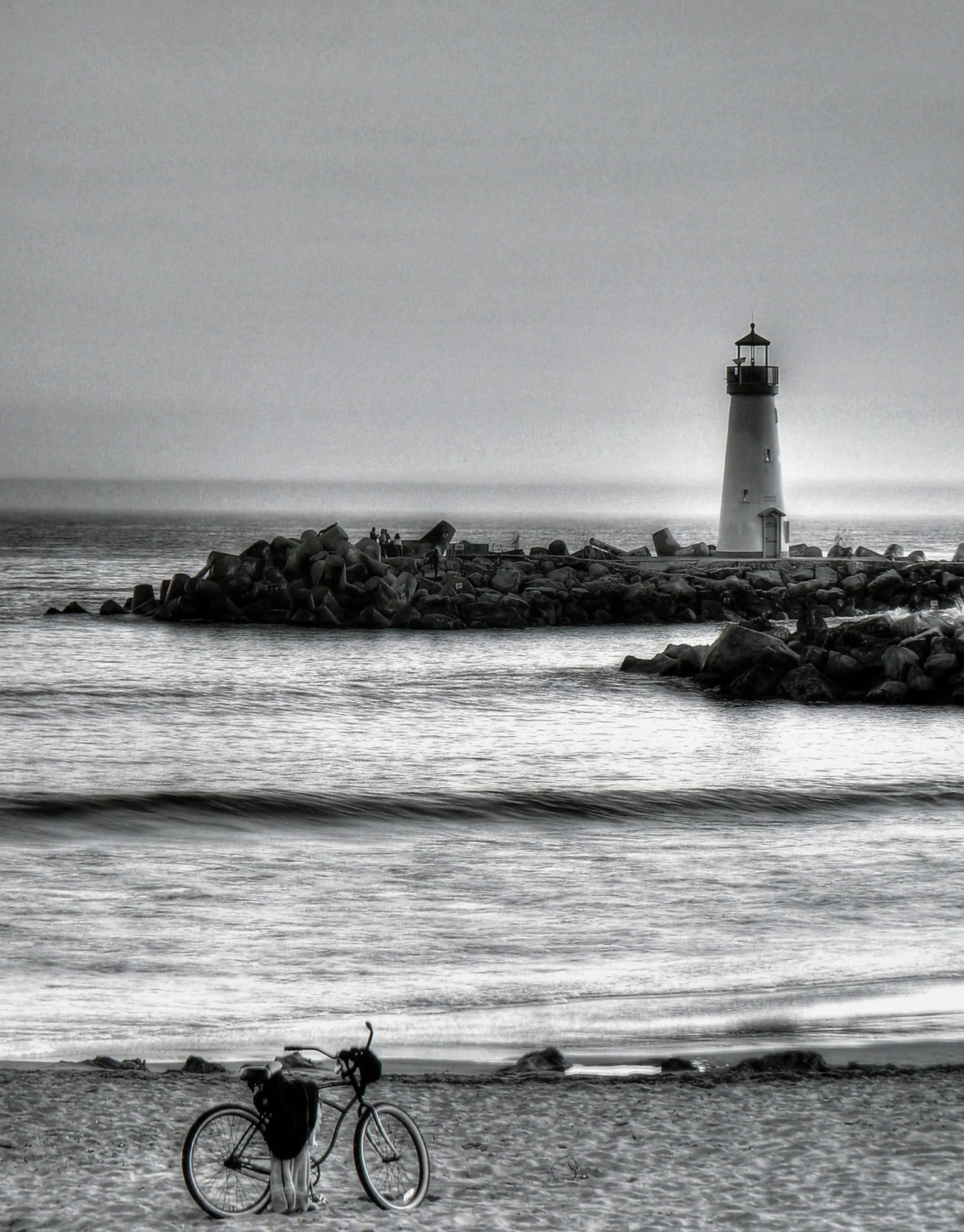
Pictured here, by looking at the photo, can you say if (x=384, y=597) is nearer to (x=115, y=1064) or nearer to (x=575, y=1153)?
(x=115, y=1064)

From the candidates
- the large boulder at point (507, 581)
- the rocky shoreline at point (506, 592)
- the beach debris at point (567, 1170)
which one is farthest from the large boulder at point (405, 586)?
the beach debris at point (567, 1170)

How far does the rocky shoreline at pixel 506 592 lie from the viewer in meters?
36.2

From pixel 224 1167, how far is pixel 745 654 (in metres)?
19.9

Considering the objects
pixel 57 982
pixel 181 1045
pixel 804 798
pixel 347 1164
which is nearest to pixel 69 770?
pixel 804 798

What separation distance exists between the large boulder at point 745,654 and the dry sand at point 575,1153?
17317 millimetres

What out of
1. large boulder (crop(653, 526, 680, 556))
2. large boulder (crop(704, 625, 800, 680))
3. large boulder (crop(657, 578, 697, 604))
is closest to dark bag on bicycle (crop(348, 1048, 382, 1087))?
large boulder (crop(704, 625, 800, 680))

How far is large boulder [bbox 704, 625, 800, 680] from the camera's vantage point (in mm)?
23234

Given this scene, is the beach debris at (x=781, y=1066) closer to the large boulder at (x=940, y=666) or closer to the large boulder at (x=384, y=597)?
the large boulder at (x=940, y=666)

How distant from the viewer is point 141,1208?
4.45m

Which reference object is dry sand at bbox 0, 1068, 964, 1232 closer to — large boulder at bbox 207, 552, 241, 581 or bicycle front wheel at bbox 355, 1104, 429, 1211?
bicycle front wheel at bbox 355, 1104, 429, 1211

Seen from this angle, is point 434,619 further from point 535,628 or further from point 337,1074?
point 337,1074

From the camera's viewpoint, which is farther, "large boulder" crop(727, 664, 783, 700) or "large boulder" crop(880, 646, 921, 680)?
"large boulder" crop(727, 664, 783, 700)

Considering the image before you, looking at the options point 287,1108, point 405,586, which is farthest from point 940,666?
point 287,1108

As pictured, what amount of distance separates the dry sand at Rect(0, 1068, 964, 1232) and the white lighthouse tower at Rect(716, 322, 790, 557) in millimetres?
35465
